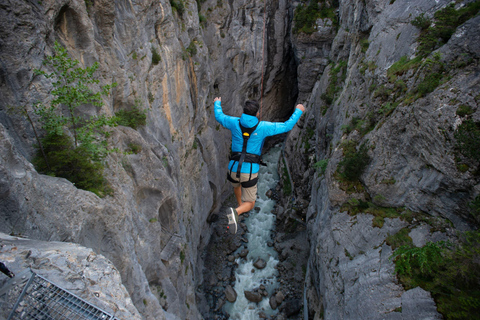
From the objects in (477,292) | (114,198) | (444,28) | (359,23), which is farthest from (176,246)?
(359,23)

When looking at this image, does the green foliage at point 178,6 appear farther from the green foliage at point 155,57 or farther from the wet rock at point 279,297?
the wet rock at point 279,297

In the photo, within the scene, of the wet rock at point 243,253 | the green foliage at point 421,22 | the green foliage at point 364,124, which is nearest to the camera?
the green foliage at point 421,22

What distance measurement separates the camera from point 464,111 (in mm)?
6125

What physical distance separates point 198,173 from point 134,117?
7.36 metres

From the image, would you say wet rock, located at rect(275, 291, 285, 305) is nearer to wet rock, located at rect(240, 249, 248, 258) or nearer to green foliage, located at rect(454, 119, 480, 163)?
wet rock, located at rect(240, 249, 248, 258)

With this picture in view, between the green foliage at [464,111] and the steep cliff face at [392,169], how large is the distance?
0.05 metres

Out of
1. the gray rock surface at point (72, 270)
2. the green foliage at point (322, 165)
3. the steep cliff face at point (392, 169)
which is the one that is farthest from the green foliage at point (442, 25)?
the gray rock surface at point (72, 270)

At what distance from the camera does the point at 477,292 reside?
5051 millimetres

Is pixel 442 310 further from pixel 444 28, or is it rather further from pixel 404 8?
pixel 404 8

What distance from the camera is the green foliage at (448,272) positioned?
5145mm

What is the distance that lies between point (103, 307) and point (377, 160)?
8316 mm

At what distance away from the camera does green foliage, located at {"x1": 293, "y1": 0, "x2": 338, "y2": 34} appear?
24594 mm

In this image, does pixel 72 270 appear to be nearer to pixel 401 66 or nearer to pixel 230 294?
pixel 401 66

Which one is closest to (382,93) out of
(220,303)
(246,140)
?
(246,140)
